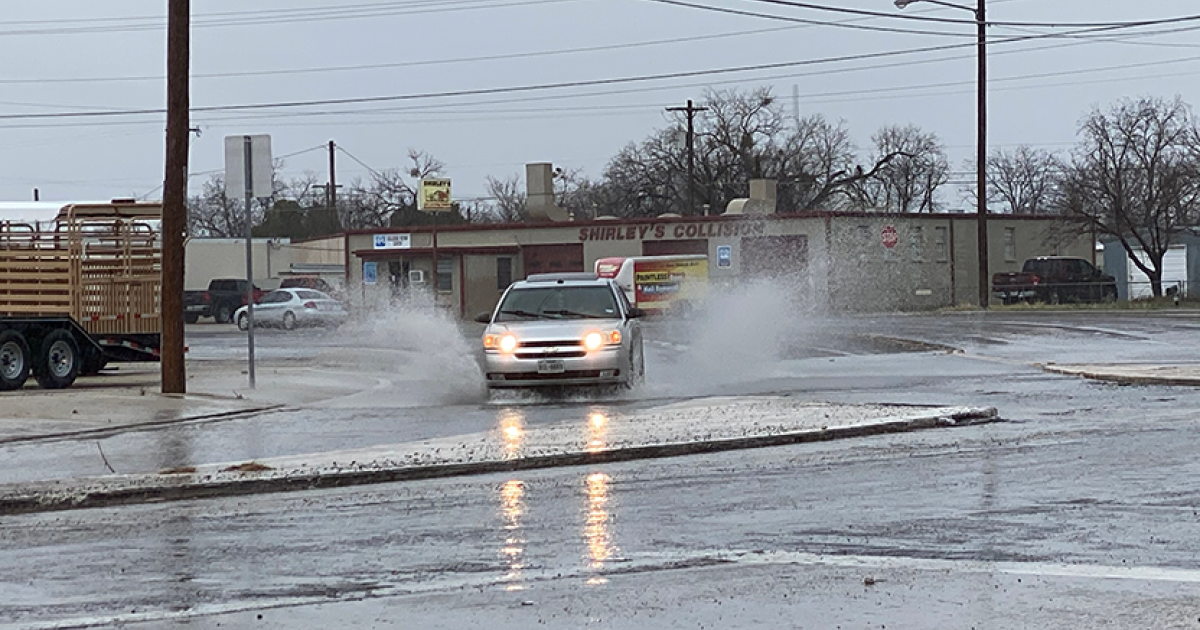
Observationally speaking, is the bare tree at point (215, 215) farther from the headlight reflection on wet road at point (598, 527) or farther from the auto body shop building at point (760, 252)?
the headlight reflection on wet road at point (598, 527)

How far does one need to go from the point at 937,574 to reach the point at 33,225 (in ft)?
67.3

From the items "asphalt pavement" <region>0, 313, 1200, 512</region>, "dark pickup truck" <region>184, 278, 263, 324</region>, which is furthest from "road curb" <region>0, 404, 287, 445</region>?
"dark pickup truck" <region>184, 278, 263, 324</region>

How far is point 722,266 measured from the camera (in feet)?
197

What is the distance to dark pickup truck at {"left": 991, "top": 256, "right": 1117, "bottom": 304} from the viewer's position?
55.8 metres

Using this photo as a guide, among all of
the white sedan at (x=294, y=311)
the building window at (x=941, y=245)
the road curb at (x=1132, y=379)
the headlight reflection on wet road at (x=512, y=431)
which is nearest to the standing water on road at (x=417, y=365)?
the headlight reflection on wet road at (x=512, y=431)

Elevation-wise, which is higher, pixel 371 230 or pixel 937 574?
pixel 371 230

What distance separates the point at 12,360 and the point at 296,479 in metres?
11.7

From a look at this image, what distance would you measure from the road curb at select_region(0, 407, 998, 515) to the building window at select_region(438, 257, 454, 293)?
49499 mm

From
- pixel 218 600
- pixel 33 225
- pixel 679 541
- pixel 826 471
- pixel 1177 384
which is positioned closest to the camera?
pixel 218 600

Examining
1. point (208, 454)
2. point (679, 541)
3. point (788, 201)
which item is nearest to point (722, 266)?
point (788, 201)

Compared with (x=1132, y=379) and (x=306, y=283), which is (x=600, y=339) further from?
(x=306, y=283)

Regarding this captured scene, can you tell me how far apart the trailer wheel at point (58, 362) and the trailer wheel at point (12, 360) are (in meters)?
0.29

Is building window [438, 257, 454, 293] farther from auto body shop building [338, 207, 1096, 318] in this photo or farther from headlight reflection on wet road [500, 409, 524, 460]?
headlight reflection on wet road [500, 409, 524, 460]

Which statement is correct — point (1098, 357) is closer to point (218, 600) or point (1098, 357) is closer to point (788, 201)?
point (218, 600)
